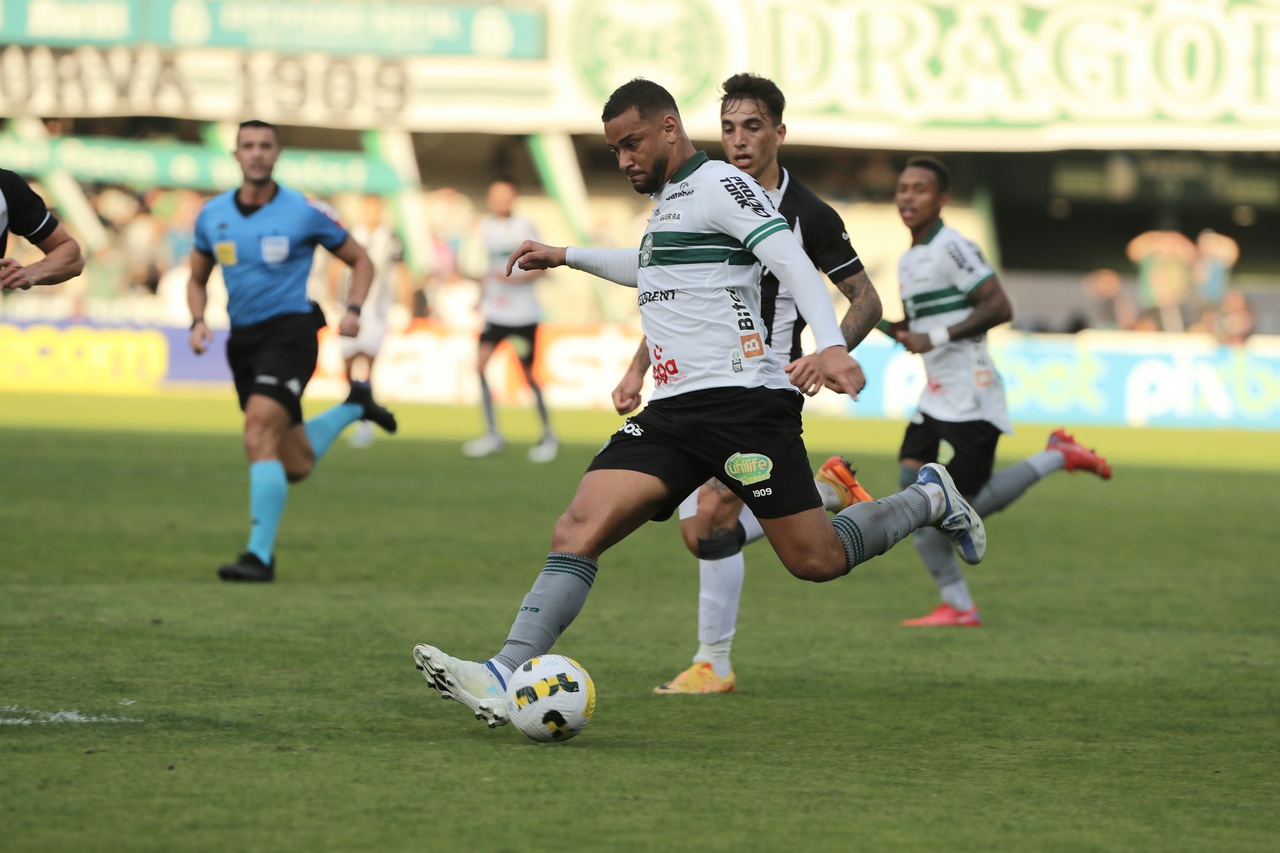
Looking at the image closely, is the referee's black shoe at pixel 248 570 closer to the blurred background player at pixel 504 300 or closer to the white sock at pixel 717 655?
the white sock at pixel 717 655

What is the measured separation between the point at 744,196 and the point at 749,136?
1.14 m

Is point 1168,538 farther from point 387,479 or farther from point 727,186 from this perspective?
point 727,186

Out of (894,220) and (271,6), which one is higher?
(271,6)

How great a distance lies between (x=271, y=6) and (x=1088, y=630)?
26.7 m

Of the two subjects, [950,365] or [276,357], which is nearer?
[950,365]

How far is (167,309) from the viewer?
27281 mm

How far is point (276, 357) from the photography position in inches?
366

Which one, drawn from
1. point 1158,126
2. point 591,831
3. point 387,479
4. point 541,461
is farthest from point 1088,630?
point 1158,126

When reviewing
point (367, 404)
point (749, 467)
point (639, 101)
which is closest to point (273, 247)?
point (367, 404)

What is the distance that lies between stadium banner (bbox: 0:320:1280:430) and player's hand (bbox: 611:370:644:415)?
19.1 m

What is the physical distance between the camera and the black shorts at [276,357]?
9281mm

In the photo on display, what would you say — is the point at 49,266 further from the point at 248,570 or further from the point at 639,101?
the point at 639,101

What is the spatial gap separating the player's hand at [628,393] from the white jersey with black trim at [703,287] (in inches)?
25.5

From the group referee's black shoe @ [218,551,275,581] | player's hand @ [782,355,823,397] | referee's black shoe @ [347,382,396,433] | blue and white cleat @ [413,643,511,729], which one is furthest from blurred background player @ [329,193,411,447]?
player's hand @ [782,355,823,397]
